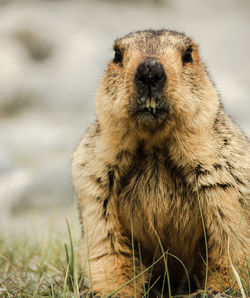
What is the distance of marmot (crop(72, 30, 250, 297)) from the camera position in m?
3.86

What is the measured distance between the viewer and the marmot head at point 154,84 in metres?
3.66

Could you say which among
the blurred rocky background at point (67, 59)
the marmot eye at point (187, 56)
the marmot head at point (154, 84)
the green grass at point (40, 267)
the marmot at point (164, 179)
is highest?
the blurred rocky background at point (67, 59)

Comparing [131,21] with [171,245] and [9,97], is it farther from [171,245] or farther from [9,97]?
[171,245]

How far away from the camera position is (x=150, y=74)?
360 cm

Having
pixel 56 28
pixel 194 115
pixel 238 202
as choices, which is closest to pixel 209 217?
pixel 238 202

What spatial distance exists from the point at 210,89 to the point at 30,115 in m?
18.0

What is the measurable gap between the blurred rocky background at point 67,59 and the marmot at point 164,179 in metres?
12.1

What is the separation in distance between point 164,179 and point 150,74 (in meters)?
0.97

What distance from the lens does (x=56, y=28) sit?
79.0ft

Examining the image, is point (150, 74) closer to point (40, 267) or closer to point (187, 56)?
point (187, 56)

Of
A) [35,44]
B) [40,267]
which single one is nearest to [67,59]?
[35,44]

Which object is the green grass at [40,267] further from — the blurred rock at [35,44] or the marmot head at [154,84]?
the blurred rock at [35,44]

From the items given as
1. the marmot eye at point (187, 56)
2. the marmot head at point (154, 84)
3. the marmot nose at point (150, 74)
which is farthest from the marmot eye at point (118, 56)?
the marmot nose at point (150, 74)

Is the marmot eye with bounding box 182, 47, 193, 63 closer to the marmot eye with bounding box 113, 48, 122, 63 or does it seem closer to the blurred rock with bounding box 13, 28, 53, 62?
the marmot eye with bounding box 113, 48, 122, 63
